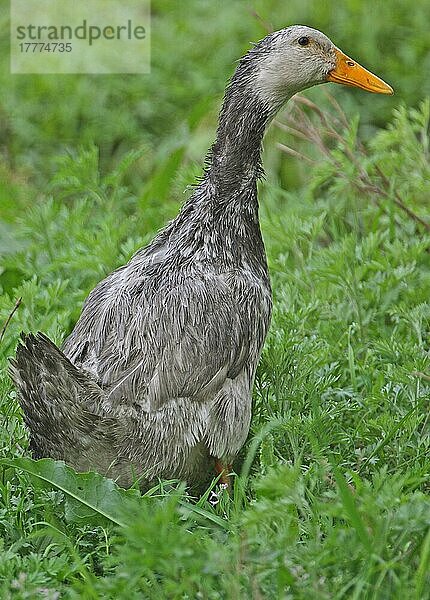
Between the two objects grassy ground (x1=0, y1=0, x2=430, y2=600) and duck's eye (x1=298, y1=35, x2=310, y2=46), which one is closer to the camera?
grassy ground (x1=0, y1=0, x2=430, y2=600)

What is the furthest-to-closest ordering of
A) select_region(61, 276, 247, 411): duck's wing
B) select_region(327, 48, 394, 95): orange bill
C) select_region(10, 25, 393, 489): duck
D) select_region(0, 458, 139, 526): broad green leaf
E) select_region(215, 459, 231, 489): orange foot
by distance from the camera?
1. select_region(327, 48, 394, 95): orange bill
2. select_region(215, 459, 231, 489): orange foot
3. select_region(61, 276, 247, 411): duck's wing
4. select_region(10, 25, 393, 489): duck
5. select_region(0, 458, 139, 526): broad green leaf

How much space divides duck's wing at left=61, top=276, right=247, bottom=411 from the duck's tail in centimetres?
13

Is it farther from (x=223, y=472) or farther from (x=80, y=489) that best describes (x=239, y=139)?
(x=80, y=489)

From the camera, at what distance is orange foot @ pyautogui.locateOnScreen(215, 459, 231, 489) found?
349 cm

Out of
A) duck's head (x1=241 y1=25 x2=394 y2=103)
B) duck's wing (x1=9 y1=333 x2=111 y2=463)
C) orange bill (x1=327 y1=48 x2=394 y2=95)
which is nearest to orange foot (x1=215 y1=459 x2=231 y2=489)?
duck's wing (x1=9 y1=333 x2=111 y2=463)

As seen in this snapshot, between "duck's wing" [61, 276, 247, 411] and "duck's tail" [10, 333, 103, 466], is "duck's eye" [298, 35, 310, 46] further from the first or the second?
"duck's tail" [10, 333, 103, 466]

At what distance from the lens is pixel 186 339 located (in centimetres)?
340

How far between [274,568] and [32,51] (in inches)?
200

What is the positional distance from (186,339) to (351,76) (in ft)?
3.84

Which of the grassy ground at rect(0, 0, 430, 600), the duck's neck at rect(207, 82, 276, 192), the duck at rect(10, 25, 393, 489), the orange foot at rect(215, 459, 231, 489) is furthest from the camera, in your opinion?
the duck's neck at rect(207, 82, 276, 192)

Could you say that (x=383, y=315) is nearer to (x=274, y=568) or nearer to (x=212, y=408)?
(x=212, y=408)

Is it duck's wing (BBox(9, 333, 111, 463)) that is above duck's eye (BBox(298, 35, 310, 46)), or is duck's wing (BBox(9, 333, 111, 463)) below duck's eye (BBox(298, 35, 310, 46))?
below

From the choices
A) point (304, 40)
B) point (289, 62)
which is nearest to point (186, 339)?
point (289, 62)

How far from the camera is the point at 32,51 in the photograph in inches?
275
